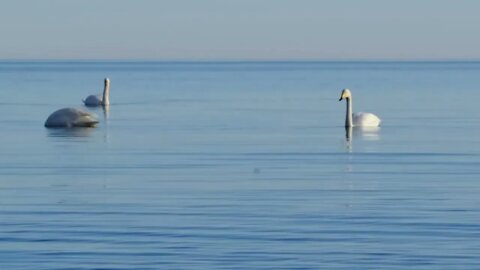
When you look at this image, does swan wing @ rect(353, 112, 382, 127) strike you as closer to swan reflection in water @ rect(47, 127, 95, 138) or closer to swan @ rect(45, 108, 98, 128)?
swan reflection in water @ rect(47, 127, 95, 138)

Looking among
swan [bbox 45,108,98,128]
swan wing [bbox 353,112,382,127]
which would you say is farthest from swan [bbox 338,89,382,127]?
swan [bbox 45,108,98,128]

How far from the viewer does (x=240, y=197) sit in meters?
20.8

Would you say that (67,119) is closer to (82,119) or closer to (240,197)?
(82,119)

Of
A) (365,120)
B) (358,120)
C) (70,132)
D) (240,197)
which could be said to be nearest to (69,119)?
(70,132)

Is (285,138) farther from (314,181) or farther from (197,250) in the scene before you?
(197,250)

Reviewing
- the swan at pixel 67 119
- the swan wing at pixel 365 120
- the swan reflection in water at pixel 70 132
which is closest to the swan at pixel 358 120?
the swan wing at pixel 365 120

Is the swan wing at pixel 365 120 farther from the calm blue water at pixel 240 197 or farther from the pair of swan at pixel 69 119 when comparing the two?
the pair of swan at pixel 69 119

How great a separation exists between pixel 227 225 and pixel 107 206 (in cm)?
274

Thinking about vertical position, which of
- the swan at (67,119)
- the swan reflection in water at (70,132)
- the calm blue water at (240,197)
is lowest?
the calm blue water at (240,197)

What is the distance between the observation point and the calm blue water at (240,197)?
49.3ft

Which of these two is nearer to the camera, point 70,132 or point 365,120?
point 70,132

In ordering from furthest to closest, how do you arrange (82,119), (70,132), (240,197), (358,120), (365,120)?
(358,120) < (365,120) < (82,119) < (70,132) < (240,197)

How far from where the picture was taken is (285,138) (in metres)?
34.6

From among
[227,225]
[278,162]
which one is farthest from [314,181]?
[227,225]
